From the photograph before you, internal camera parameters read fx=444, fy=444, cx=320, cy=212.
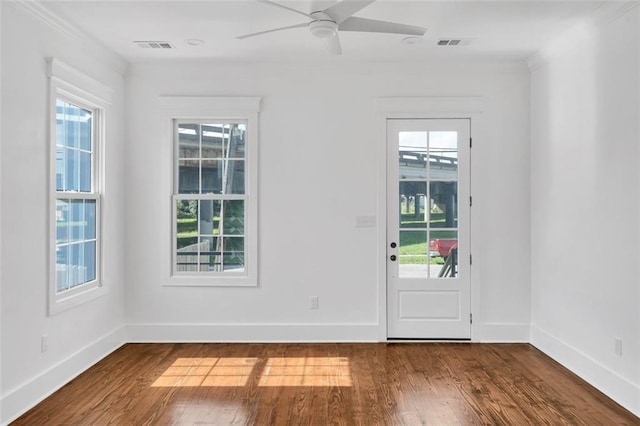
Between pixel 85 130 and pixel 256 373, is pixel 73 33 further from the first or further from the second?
pixel 256 373

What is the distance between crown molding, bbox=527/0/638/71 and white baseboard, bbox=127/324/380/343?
3077 millimetres

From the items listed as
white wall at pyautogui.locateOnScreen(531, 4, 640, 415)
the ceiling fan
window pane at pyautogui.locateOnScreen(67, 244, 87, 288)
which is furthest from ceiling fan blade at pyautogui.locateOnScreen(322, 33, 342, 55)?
window pane at pyautogui.locateOnScreen(67, 244, 87, 288)

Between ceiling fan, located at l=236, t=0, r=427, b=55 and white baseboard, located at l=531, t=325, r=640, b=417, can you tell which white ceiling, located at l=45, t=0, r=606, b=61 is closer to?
ceiling fan, located at l=236, t=0, r=427, b=55

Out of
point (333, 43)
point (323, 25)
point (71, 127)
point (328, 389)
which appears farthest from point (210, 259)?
point (323, 25)

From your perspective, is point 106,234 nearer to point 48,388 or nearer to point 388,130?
point 48,388

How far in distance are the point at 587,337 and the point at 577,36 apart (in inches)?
94.9

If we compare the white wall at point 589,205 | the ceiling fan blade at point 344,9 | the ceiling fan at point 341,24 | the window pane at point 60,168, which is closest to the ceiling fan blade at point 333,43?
the ceiling fan at point 341,24

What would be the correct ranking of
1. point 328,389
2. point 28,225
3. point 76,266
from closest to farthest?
point 28,225 < point 328,389 < point 76,266

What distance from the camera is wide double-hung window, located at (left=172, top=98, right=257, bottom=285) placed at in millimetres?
4539

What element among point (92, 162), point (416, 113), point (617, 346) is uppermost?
point (416, 113)

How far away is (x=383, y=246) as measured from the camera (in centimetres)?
446

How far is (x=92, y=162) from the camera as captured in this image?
13.1ft

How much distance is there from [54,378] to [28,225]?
1172 millimetres

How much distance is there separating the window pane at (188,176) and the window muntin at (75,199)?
2.63 ft
